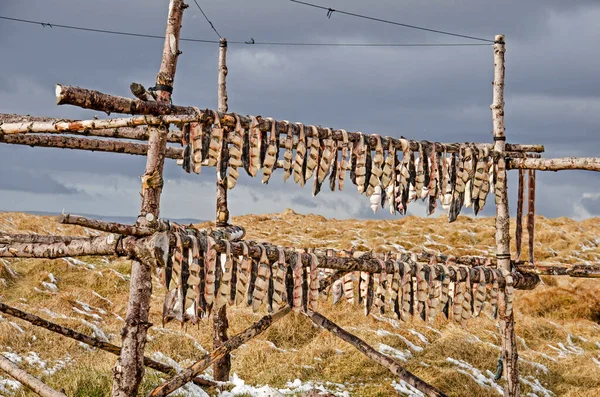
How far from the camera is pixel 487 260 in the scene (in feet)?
26.5

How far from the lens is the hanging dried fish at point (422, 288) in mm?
6514

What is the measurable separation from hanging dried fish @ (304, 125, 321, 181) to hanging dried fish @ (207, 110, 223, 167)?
3.22 feet

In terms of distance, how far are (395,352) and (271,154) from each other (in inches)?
250

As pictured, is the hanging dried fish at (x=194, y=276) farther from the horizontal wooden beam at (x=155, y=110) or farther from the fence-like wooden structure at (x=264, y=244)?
the horizontal wooden beam at (x=155, y=110)

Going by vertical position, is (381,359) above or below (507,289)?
below

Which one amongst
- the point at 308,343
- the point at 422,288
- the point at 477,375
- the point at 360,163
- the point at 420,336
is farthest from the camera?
the point at 420,336

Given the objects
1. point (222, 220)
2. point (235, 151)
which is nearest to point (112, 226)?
point (235, 151)

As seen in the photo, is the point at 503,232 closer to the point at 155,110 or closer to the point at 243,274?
the point at 243,274

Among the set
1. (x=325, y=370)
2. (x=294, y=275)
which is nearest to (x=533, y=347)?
(x=325, y=370)

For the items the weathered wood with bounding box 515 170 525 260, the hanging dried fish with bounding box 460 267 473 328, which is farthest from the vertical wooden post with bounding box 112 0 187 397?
the weathered wood with bounding box 515 170 525 260

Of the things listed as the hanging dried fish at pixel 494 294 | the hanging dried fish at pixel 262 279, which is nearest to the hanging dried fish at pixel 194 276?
the hanging dried fish at pixel 262 279

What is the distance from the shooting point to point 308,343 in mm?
11555

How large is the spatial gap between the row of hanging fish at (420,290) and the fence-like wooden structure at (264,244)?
0.02 meters

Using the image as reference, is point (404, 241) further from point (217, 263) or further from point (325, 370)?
point (217, 263)
